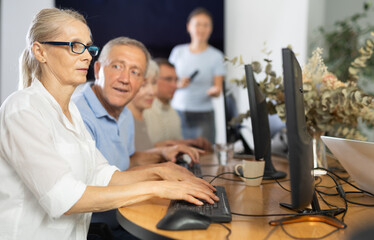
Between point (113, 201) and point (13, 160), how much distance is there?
29 cm

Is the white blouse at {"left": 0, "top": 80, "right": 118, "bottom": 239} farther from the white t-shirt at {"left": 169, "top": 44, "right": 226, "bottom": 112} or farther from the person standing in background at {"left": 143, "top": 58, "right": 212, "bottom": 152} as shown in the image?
the white t-shirt at {"left": 169, "top": 44, "right": 226, "bottom": 112}

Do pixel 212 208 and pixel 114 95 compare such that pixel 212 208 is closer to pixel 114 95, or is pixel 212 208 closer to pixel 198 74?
pixel 114 95

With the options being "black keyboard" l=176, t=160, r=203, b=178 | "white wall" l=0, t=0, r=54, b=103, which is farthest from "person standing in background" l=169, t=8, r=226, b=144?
"black keyboard" l=176, t=160, r=203, b=178

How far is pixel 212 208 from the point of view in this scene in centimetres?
117

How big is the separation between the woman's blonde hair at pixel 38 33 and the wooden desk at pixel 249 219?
22.0 inches

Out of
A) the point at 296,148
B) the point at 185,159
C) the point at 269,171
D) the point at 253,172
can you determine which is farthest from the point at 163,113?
the point at 296,148

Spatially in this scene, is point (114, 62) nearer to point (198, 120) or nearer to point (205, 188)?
point (205, 188)

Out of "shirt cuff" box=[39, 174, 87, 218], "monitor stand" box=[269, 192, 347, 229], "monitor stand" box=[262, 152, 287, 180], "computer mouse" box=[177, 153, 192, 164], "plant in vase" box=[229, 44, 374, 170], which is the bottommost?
"computer mouse" box=[177, 153, 192, 164]

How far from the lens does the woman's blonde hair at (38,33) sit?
1323 millimetres

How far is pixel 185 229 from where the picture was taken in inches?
39.6

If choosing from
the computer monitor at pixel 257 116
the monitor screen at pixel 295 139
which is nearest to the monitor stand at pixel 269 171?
the computer monitor at pixel 257 116

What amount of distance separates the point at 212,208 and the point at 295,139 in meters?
0.33

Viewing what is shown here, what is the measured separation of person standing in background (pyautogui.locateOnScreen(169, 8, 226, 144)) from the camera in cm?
434

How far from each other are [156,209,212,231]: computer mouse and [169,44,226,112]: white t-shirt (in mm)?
3335
